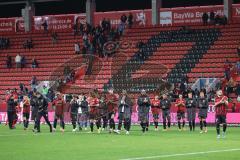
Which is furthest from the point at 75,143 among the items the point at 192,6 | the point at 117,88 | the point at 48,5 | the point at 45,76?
the point at 48,5

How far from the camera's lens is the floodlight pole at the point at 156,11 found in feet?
187

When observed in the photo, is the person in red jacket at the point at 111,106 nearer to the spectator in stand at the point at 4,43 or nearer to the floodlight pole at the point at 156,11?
the floodlight pole at the point at 156,11

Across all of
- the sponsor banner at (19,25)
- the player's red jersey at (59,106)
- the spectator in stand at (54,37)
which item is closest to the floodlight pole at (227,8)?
the spectator in stand at (54,37)

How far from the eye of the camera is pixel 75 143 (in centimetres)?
2705

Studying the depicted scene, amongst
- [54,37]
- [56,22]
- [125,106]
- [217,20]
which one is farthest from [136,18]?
[125,106]

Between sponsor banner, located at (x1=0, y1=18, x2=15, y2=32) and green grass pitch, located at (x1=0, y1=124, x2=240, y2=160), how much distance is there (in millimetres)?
35389

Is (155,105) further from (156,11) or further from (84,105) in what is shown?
(156,11)

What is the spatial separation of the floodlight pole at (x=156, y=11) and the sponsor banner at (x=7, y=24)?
14.5m

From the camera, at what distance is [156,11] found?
57062 mm

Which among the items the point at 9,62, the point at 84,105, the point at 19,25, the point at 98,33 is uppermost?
the point at 19,25

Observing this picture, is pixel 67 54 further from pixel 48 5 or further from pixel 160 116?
pixel 160 116

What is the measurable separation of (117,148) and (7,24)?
142ft

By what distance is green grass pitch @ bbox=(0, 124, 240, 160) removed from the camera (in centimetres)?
2116

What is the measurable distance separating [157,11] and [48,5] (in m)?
12.7
